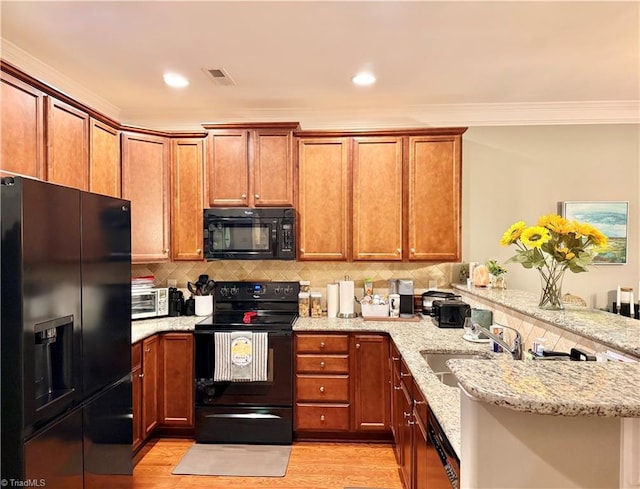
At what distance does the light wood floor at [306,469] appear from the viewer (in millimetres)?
2541

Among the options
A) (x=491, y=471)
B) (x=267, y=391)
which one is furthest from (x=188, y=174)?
(x=491, y=471)

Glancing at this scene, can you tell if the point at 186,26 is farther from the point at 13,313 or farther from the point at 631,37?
the point at 631,37

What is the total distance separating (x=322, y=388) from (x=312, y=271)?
42.8 inches

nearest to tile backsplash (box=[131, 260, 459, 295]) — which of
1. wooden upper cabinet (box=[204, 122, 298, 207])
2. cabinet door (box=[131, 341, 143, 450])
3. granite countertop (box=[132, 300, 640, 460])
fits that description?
wooden upper cabinet (box=[204, 122, 298, 207])

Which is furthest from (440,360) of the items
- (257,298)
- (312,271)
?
(257,298)

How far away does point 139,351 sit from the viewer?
9.12ft

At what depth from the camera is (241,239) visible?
10.8ft

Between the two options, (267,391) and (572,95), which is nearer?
(267,391)

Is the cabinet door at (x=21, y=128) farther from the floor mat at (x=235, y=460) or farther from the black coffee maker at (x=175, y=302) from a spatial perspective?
the floor mat at (x=235, y=460)

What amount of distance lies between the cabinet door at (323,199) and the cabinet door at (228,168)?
1.56 feet

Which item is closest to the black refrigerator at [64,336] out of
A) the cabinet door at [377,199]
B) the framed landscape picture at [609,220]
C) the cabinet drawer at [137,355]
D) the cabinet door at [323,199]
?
the cabinet drawer at [137,355]

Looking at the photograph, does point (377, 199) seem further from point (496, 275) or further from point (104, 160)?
point (104, 160)

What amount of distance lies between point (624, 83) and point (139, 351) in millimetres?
4169

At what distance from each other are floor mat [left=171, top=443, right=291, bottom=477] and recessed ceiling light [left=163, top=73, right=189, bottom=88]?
2777mm
